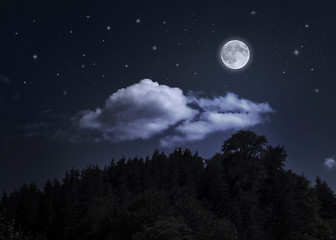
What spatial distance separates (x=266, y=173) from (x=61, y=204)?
41.3 metres

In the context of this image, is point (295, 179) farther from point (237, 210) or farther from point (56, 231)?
point (56, 231)

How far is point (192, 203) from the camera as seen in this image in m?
36.2

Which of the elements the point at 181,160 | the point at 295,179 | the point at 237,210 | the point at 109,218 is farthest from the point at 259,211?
the point at 181,160

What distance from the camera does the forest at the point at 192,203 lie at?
3378cm

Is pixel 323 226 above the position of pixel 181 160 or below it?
below

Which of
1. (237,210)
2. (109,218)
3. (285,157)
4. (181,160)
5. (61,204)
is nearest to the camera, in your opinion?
(109,218)

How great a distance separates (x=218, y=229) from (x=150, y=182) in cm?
4488

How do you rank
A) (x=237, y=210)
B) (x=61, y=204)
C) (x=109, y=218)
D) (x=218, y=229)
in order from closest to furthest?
(x=218, y=229) < (x=109, y=218) < (x=237, y=210) < (x=61, y=204)

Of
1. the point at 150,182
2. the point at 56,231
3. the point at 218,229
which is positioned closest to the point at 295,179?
the point at 150,182

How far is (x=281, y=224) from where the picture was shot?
2078 inches

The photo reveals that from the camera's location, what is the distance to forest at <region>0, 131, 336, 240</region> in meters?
33.8

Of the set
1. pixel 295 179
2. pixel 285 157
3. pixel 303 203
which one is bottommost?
pixel 303 203

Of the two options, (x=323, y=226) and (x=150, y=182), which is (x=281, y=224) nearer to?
(x=323, y=226)

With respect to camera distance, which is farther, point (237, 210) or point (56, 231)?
point (56, 231)
